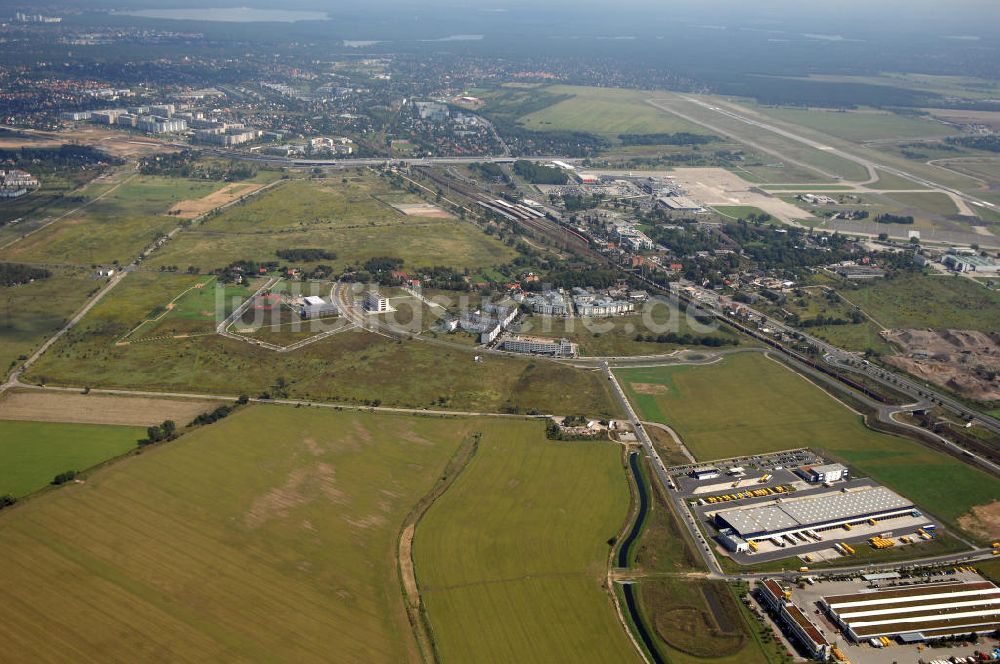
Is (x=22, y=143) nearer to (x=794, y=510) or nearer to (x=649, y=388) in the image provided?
(x=649, y=388)

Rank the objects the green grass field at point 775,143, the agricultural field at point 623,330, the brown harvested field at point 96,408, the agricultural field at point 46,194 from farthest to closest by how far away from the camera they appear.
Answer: the green grass field at point 775,143
the agricultural field at point 46,194
the agricultural field at point 623,330
the brown harvested field at point 96,408

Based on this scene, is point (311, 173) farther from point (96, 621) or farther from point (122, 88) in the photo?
point (96, 621)

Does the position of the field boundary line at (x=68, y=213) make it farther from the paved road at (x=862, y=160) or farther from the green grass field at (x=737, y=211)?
the paved road at (x=862, y=160)

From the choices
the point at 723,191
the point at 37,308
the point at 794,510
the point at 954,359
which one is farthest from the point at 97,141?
the point at 954,359

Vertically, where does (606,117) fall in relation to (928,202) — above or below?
above

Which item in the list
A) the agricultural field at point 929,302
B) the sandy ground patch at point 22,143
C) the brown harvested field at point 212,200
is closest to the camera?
the agricultural field at point 929,302

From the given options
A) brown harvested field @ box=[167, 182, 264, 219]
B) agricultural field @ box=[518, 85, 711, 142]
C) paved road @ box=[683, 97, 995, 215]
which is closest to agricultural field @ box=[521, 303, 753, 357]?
brown harvested field @ box=[167, 182, 264, 219]

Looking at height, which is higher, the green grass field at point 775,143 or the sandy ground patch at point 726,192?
the green grass field at point 775,143

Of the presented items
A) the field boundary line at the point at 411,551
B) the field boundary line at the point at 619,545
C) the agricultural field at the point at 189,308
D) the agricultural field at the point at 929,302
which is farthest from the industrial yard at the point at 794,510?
the agricultural field at the point at 189,308
